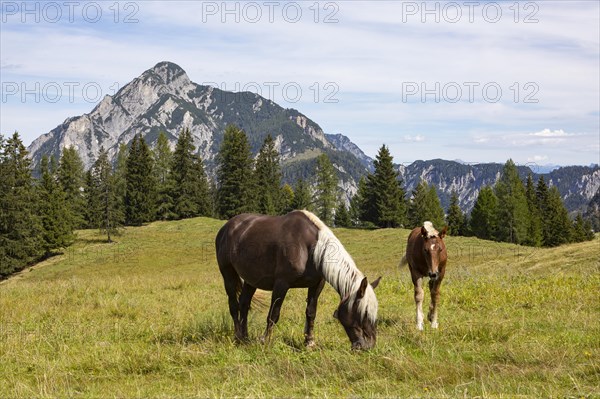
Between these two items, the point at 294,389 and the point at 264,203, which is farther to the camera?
the point at 264,203

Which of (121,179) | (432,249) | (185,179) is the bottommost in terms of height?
(432,249)

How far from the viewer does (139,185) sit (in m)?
71.5

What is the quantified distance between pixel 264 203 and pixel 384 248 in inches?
1184

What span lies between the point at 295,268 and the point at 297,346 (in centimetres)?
134

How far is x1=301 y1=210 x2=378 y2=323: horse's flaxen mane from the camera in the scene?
745 cm

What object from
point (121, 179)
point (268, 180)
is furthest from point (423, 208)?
point (121, 179)

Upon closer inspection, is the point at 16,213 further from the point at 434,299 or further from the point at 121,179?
the point at 434,299

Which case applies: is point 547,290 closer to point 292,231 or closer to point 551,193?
point 292,231

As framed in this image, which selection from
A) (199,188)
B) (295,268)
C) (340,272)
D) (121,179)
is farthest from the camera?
(121,179)

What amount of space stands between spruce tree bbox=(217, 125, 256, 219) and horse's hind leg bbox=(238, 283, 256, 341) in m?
59.5

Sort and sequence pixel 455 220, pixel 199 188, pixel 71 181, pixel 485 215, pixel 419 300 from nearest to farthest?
pixel 419 300, pixel 71 181, pixel 199 188, pixel 485 215, pixel 455 220

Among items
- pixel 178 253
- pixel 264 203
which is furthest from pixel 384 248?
pixel 264 203

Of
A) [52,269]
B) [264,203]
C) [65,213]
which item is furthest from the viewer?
[264,203]

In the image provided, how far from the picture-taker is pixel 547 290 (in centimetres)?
1336
